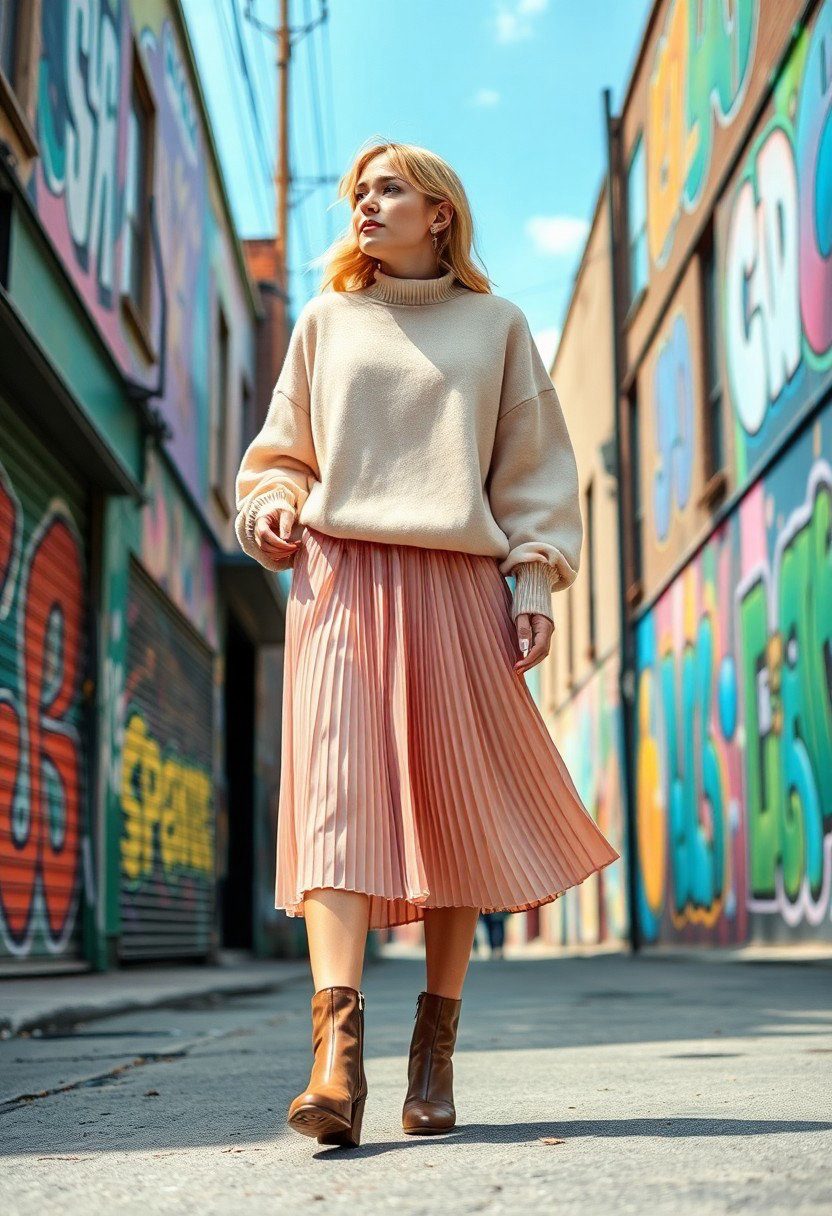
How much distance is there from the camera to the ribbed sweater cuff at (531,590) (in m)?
2.96

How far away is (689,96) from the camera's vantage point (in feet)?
44.3

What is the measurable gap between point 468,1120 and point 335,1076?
55 centimetres

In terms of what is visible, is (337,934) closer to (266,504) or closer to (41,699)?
(266,504)

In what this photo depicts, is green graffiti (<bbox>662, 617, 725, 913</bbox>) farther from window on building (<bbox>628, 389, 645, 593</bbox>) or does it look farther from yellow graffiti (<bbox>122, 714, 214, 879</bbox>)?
yellow graffiti (<bbox>122, 714, 214, 879</bbox>)

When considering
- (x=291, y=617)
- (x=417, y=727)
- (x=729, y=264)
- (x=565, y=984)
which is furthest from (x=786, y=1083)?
(x=729, y=264)

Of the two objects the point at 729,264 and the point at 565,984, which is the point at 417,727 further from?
the point at 729,264

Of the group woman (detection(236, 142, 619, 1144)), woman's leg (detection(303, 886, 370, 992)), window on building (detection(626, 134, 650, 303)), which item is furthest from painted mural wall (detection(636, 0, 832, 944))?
woman's leg (detection(303, 886, 370, 992))

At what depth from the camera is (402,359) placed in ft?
9.80

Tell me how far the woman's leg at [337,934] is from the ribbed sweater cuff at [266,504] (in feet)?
2.43

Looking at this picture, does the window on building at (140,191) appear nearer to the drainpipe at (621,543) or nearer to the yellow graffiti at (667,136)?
the yellow graffiti at (667,136)

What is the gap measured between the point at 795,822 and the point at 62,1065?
20.5 ft

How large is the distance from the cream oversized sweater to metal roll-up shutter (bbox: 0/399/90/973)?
4272 millimetres

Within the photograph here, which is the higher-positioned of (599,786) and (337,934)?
(599,786)

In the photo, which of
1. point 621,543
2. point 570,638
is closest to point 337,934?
point 621,543
